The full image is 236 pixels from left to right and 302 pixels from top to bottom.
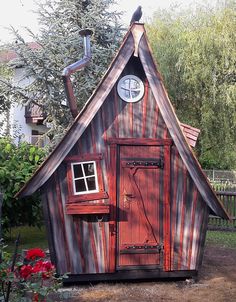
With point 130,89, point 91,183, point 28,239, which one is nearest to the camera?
point 91,183

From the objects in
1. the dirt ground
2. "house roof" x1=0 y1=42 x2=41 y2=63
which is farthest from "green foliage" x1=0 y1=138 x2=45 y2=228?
"house roof" x1=0 y1=42 x2=41 y2=63

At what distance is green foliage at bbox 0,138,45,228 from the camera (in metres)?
9.77

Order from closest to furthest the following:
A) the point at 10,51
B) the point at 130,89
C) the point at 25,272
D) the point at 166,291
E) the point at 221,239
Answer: the point at 25,272, the point at 166,291, the point at 130,89, the point at 221,239, the point at 10,51

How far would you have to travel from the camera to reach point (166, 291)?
6977 millimetres

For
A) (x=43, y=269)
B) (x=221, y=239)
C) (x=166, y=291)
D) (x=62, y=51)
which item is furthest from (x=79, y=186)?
(x=62, y=51)

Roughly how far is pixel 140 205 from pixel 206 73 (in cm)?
1195

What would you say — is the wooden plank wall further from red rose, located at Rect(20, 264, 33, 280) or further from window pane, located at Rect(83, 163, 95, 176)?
red rose, located at Rect(20, 264, 33, 280)

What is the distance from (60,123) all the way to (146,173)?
880 cm

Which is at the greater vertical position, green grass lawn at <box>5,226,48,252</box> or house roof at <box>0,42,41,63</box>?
house roof at <box>0,42,41,63</box>

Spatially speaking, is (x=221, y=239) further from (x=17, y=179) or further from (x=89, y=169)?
(x=89, y=169)

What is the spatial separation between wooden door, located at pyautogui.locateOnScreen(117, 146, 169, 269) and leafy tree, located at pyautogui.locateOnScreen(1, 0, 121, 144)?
755cm

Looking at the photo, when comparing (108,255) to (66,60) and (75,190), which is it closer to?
(75,190)

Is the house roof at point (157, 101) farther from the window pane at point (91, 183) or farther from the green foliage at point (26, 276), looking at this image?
the green foliage at point (26, 276)

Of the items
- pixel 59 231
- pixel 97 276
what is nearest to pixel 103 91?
pixel 59 231
